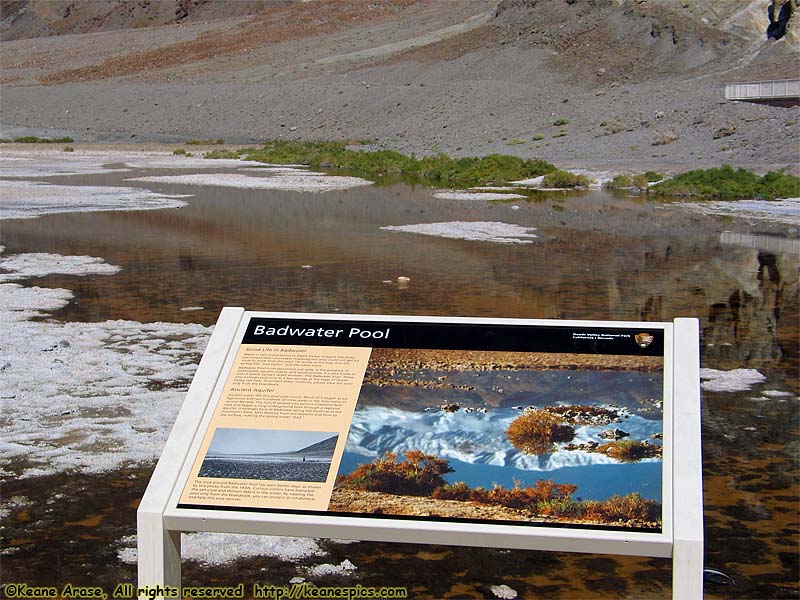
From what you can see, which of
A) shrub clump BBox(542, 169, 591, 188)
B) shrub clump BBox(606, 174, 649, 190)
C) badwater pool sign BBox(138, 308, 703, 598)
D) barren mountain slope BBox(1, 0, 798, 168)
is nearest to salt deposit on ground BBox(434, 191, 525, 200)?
shrub clump BBox(542, 169, 591, 188)

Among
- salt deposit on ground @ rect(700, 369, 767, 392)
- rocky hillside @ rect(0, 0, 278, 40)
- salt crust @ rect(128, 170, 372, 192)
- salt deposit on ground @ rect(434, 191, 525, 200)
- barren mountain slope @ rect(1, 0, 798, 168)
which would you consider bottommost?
rocky hillside @ rect(0, 0, 278, 40)

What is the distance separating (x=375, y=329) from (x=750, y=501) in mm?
2473

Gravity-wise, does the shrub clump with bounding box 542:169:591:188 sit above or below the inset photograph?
below

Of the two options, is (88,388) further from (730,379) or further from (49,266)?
(49,266)

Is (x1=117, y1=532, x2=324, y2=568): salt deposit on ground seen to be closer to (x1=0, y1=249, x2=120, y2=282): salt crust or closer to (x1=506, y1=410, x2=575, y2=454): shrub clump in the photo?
(x1=506, y1=410, x2=575, y2=454): shrub clump

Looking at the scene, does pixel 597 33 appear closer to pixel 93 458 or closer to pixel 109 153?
pixel 109 153

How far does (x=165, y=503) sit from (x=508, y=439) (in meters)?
1.07

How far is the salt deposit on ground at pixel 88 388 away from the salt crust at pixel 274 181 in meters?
14.9

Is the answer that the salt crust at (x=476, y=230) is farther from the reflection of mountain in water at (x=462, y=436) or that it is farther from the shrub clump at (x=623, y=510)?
the shrub clump at (x=623, y=510)

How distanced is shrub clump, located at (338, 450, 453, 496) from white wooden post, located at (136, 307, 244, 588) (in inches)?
20.3

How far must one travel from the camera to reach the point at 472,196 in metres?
22.8

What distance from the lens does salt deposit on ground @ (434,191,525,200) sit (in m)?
22.3

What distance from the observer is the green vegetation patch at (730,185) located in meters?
22.6

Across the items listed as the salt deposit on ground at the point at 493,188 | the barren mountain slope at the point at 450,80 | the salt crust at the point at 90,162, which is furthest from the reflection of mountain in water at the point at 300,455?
the salt crust at the point at 90,162
